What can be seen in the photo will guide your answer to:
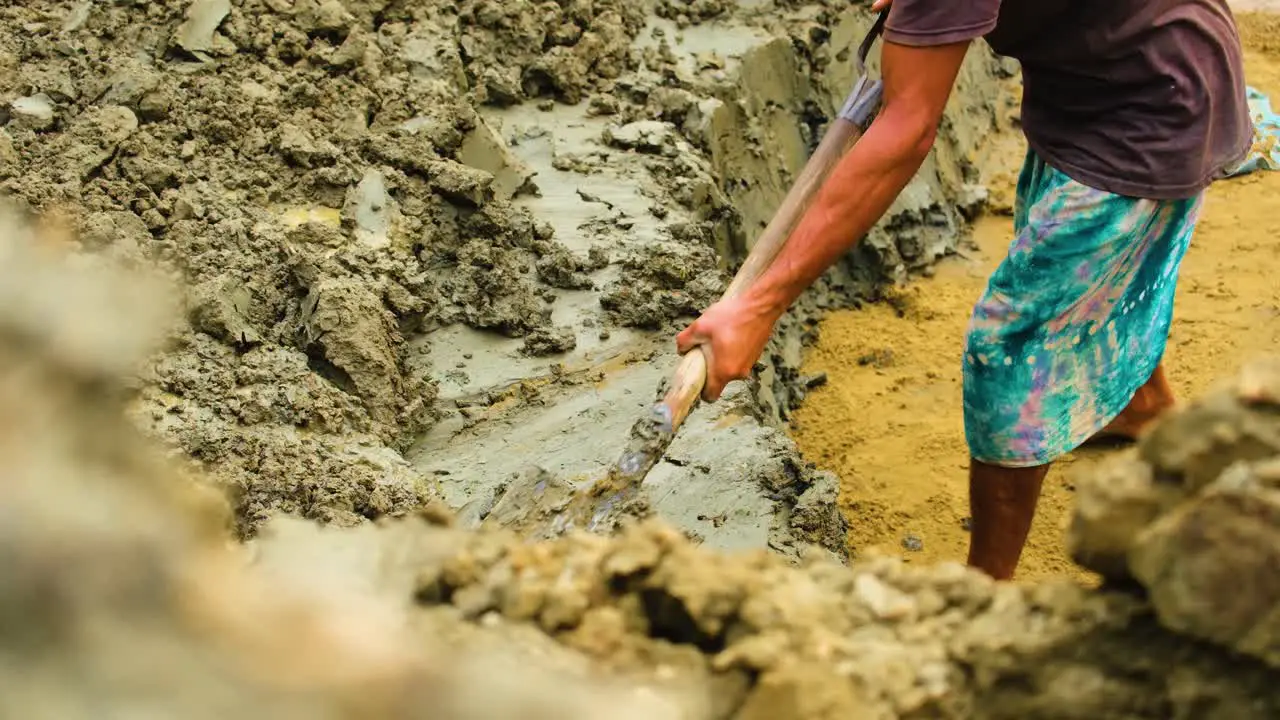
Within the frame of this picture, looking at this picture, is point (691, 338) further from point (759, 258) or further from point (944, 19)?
point (944, 19)

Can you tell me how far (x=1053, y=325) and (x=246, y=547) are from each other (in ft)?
5.73

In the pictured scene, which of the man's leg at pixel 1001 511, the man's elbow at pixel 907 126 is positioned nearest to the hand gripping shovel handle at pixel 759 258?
the man's elbow at pixel 907 126

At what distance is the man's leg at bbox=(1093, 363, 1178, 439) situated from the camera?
3.29 metres

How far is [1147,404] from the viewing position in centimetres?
335

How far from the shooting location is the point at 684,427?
3029 millimetres

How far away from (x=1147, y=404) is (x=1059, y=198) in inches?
51.1

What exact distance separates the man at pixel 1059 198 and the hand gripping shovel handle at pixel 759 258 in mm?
59

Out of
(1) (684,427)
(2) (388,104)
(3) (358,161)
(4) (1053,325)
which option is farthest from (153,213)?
(4) (1053,325)

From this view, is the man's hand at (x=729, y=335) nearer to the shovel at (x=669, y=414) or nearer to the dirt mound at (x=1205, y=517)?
the shovel at (x=669, y=414)

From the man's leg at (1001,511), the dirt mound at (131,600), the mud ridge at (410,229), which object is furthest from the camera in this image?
the mud ridge at (410,229)

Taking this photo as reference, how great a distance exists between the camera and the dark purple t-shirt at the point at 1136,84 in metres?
2.19

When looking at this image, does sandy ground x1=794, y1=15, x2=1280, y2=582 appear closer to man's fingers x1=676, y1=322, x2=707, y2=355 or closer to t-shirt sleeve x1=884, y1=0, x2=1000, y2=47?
man's fingers x1=676, y1=322, x2=707, y2=355

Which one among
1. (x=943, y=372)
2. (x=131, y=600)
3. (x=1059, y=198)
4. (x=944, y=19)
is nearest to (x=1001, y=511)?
(x=1059, y=198)

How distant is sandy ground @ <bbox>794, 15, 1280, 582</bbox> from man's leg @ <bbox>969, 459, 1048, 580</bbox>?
1.62ft
